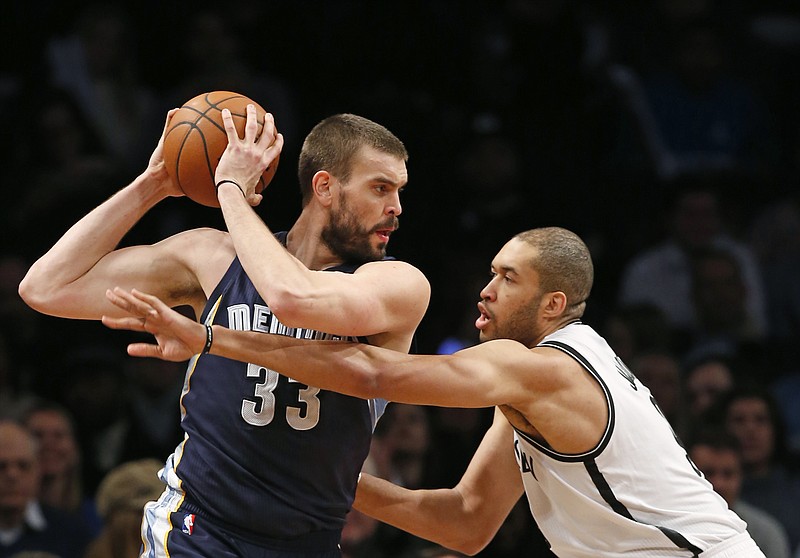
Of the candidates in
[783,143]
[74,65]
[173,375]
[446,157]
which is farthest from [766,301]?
[74,65]

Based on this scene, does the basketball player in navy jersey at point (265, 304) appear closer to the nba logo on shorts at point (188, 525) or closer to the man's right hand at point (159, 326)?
the nba logo on shorts at point (188, 525)

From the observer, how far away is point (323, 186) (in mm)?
4965

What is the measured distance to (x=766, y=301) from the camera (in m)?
10.9

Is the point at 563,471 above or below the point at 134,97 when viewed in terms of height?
below

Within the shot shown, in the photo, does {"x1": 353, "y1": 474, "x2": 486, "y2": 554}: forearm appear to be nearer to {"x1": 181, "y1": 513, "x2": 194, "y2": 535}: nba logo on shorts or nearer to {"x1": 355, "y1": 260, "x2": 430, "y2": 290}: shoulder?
{"x1": 181, "y1": 513, "x2": 194, "y2": 535}: nba logo on shorts

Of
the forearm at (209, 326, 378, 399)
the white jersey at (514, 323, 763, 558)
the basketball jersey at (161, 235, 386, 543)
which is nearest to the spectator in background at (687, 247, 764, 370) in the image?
the white jersey at (514, 323, 763, 558)

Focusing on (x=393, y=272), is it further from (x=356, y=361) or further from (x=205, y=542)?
(x=205, y=542)

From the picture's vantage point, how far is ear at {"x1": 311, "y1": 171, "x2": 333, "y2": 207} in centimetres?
495

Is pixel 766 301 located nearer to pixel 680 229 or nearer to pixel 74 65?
pixel 680 229

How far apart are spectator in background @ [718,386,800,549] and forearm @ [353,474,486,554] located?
361 centimetres

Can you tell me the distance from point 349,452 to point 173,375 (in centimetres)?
472

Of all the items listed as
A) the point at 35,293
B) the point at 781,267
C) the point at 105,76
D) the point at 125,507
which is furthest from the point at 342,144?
the point at 781,267

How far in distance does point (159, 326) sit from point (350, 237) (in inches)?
36.1

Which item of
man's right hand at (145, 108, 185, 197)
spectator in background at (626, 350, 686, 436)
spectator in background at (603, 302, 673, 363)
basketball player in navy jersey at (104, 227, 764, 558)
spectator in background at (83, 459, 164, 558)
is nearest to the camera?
basketball player in navy jersey at (104, 227, 764, 558)
